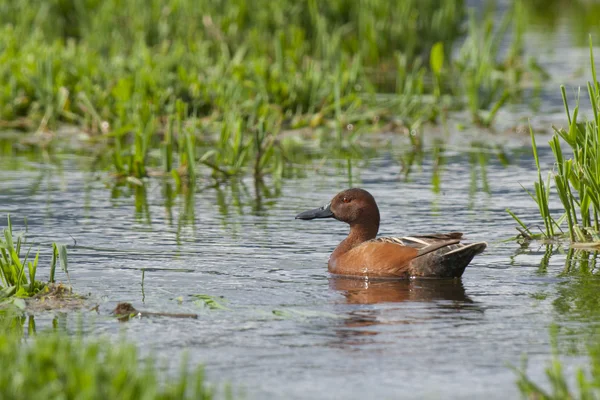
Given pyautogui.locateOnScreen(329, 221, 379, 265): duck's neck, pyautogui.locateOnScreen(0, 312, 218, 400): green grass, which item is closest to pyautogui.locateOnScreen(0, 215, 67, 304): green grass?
pyautogui.locateOnScreen(0, 312, 218, 400): green grass

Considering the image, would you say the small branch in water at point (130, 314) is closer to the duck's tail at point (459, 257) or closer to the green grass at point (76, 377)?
the green grass at point (76, 377)

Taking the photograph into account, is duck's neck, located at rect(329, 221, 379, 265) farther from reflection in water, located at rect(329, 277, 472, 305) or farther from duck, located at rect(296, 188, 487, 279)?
reflection in water, located at rect(329, 277, 472, 305)

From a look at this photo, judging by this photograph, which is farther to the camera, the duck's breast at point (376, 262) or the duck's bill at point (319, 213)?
the duck's bill at point (319, 213)

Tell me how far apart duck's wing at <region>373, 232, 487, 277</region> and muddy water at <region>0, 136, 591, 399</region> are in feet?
0.37

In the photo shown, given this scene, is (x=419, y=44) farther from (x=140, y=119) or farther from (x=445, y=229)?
(x=445, y=229)

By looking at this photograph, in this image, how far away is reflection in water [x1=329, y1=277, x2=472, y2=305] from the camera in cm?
732

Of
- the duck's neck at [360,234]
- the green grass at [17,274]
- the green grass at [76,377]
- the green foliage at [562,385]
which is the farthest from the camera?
the duck's neck at [360,234]

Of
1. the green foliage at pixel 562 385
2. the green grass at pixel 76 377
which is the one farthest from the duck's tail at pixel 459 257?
the green grass at pixel 76 377

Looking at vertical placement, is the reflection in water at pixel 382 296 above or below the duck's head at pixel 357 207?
below

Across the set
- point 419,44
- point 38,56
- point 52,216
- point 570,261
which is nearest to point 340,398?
point 570,261

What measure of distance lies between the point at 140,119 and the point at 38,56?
291 centimetres

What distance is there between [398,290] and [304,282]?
0.59m

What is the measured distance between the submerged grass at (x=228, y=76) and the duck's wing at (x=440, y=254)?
3.71m

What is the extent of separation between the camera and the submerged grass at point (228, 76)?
12742 millimetres
